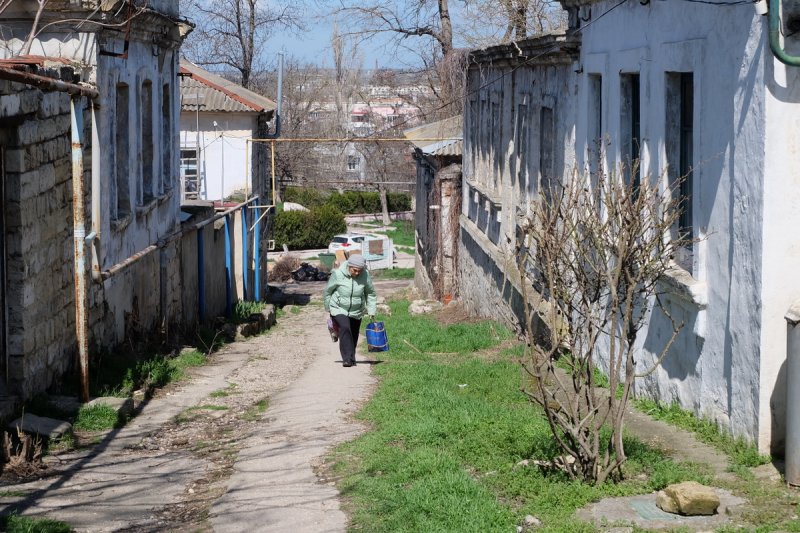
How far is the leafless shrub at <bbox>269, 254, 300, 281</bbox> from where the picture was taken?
40.5 m

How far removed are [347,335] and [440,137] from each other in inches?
508

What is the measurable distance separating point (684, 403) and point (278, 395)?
4.58m

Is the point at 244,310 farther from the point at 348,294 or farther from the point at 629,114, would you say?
the point at 629,114

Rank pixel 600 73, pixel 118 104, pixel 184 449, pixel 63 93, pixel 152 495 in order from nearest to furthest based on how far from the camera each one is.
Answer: pixel 152 495, pixel 184 449, pixel 63 93, pixel 600 73, pixel 118 104

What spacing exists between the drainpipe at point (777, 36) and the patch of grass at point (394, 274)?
1389 inches

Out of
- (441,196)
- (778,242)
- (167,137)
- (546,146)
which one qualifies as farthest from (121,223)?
(441,196)

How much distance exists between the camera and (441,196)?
77.5 feet

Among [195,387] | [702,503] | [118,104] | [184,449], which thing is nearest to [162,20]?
[118,104]

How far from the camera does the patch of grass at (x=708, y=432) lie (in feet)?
21.5

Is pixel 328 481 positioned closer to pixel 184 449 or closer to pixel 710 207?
pixel 184 449

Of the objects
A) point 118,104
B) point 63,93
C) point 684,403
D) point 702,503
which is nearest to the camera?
point 702,503

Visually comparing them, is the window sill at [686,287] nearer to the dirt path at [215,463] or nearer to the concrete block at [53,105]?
the dirt path at [215,463]

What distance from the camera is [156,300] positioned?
1459 cm

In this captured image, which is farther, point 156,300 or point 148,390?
point 156,300
